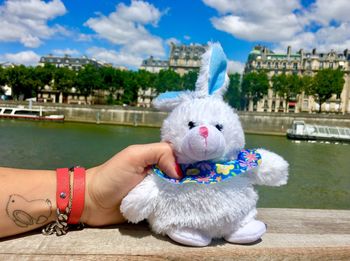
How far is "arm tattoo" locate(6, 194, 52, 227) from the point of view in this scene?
1555 mm

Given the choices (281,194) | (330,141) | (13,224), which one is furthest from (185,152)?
(330,141)

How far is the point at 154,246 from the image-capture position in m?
1.57

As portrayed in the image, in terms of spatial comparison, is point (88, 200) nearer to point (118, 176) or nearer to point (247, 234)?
point (118, 176)

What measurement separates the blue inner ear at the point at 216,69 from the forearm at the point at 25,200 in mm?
928

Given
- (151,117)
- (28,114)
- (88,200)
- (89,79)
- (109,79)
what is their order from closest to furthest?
(88,200)
(28,114)
(151,117)
(89,79)
(109,79)

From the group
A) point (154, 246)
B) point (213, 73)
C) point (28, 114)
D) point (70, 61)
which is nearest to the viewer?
point (154, 246)

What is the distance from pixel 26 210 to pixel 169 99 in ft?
2.91

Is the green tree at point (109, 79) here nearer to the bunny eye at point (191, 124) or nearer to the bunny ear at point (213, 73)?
the bunny ear at point (213, 73)

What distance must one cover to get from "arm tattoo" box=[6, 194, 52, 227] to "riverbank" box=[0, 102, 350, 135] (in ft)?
112

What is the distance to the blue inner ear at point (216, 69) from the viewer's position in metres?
1.92

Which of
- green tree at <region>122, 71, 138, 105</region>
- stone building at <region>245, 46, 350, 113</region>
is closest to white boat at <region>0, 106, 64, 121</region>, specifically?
A: green tree at <region>122, 71, 138, 105</region>

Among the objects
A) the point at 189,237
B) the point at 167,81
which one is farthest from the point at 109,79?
the point at 189,237

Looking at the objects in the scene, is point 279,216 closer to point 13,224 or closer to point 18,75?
point 13,224

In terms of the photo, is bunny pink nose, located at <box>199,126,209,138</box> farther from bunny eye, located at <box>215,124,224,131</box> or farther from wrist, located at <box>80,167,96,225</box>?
wrist, located at <box>80,167,96,225</box>
